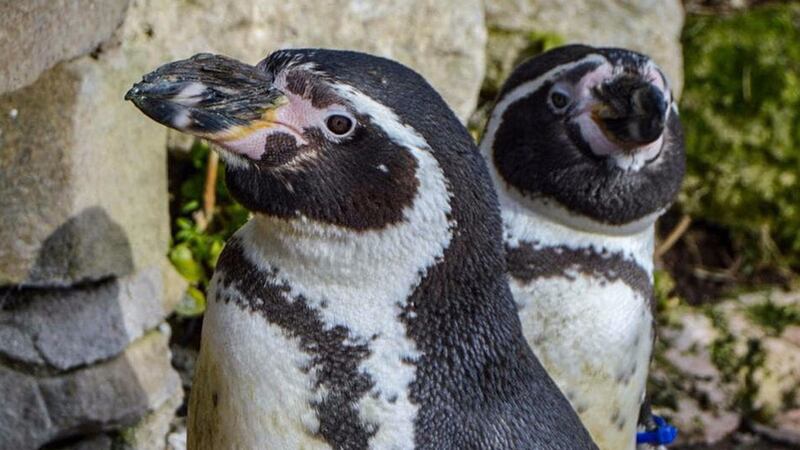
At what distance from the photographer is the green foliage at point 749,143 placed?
5.56 metres

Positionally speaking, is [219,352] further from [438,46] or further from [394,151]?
[438,46]

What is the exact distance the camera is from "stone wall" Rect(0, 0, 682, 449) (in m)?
3.33

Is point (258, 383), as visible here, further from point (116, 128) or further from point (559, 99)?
point (116, 128)

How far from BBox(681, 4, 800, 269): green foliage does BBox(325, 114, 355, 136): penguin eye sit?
363 centimetres

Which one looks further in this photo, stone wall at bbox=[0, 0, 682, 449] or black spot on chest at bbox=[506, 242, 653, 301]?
stone wall at bbox=[0, 0, 682, 449]

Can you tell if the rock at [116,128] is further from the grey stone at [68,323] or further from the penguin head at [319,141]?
the penguin head at [319,141]

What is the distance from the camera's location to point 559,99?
3.17 metres

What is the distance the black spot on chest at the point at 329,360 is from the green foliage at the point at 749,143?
3.59 metres

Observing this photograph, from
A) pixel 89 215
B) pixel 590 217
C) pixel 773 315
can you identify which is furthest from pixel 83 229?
pixel 773 315

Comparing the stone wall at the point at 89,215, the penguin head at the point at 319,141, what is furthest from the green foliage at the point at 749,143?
the penguin head at the point at 319,141

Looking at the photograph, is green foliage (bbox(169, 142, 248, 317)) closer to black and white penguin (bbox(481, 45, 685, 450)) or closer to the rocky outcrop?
the rocky outcrop

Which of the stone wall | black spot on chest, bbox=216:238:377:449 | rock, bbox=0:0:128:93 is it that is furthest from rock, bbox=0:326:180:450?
black spot on chest, bbox=216:238:377:449

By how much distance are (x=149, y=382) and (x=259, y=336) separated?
1473 millimetres

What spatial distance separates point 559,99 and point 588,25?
1.90 m
